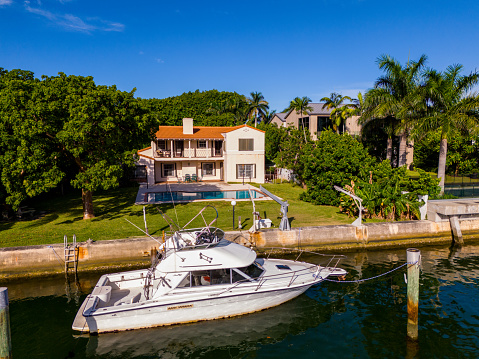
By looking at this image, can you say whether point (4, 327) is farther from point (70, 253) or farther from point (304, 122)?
point (304, 122)

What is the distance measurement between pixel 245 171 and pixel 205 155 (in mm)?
4883

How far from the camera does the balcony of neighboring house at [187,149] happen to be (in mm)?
36125

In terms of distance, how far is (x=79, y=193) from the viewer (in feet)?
101

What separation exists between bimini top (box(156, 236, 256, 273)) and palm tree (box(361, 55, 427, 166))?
74.3ft

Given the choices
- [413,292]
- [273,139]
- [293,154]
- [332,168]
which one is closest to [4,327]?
[413,292]

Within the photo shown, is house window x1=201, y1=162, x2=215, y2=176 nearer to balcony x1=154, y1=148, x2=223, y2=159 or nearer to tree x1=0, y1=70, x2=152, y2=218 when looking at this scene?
balcony x1=154, y1=148, x2=223, y2=159

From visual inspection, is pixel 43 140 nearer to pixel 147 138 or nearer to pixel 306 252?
pixel 147 138

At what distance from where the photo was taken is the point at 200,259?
37.3 ft

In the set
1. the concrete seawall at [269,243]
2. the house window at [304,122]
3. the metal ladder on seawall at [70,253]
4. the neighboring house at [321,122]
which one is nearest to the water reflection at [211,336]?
the concrete seawall at [269,243]

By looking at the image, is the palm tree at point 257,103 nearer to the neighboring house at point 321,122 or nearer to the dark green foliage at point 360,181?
the neighboring house at point 321,122

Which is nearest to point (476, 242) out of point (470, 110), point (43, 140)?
point (470, 110)

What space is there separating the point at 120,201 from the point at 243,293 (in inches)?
714

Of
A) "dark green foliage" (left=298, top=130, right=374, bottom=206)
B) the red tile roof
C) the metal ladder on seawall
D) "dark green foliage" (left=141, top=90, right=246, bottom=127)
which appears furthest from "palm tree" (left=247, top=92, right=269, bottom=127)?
the metal ladder on seawall

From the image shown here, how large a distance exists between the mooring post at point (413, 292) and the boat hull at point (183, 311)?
3.57 meters
